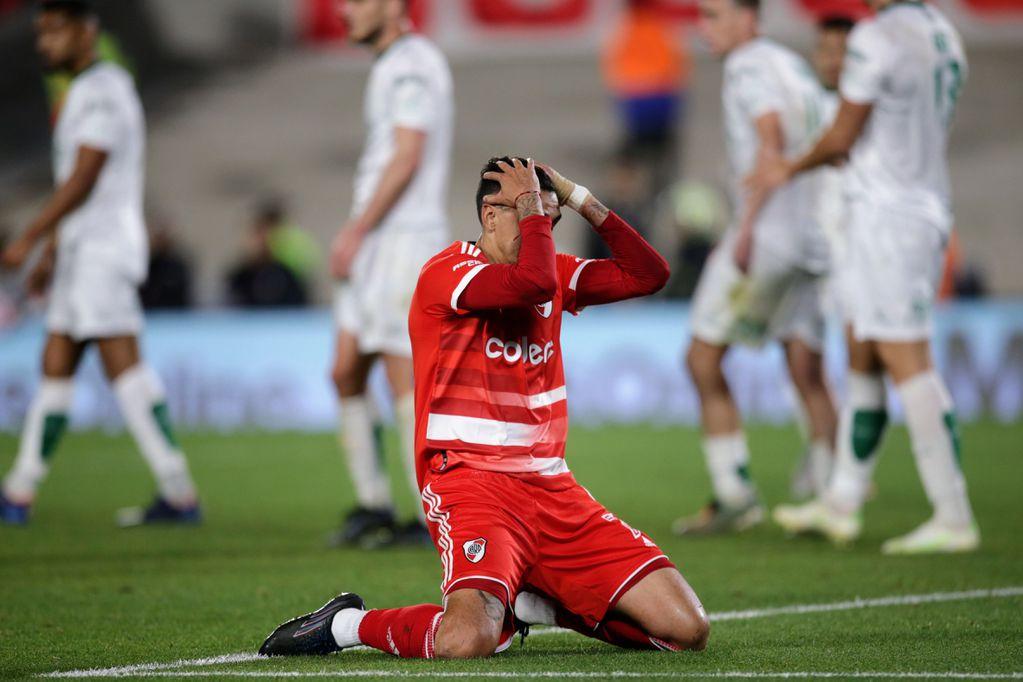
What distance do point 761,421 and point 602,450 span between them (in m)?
2.73

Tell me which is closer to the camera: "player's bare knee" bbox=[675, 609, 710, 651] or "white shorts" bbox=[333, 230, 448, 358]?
"player's bare knee" bbox=[675, 609, 710, 651]

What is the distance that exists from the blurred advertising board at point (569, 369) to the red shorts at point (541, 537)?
371 inches

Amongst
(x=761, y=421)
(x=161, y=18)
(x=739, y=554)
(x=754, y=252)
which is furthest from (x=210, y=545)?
(x=161, y=18)

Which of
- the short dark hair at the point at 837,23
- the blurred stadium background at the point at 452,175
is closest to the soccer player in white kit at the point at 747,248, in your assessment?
the short dark hair at the point at 837,23

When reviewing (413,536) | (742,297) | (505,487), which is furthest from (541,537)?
(742,297)

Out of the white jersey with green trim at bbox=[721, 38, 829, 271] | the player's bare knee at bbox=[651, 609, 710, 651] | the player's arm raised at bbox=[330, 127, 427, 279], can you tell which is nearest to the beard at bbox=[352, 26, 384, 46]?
the player's arm raised at bbox=[330, 127, 427, 279]

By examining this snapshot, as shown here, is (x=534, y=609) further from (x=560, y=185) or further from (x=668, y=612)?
(x=560, y=185)

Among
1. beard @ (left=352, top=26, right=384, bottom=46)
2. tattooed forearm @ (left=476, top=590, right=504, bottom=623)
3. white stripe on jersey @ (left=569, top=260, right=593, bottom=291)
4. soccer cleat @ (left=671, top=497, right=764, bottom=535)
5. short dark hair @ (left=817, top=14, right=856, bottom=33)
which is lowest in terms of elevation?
soccer cleat @ (left=671, top=497, right=764, bottom=535)

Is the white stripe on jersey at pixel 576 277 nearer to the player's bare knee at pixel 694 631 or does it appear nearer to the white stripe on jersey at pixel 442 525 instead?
the white stripe on jersey at pixel 442 525

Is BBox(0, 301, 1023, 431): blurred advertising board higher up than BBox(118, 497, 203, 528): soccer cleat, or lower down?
lower down

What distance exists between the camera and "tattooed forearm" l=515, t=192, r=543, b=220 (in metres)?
5.12

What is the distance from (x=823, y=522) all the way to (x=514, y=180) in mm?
3146

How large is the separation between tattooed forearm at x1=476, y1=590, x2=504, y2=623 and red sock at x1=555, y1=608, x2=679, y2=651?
1.10ft

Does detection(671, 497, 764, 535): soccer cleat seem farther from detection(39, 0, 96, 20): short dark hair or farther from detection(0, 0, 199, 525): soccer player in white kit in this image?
detection(39, 0, 96, 20): short dark hair
